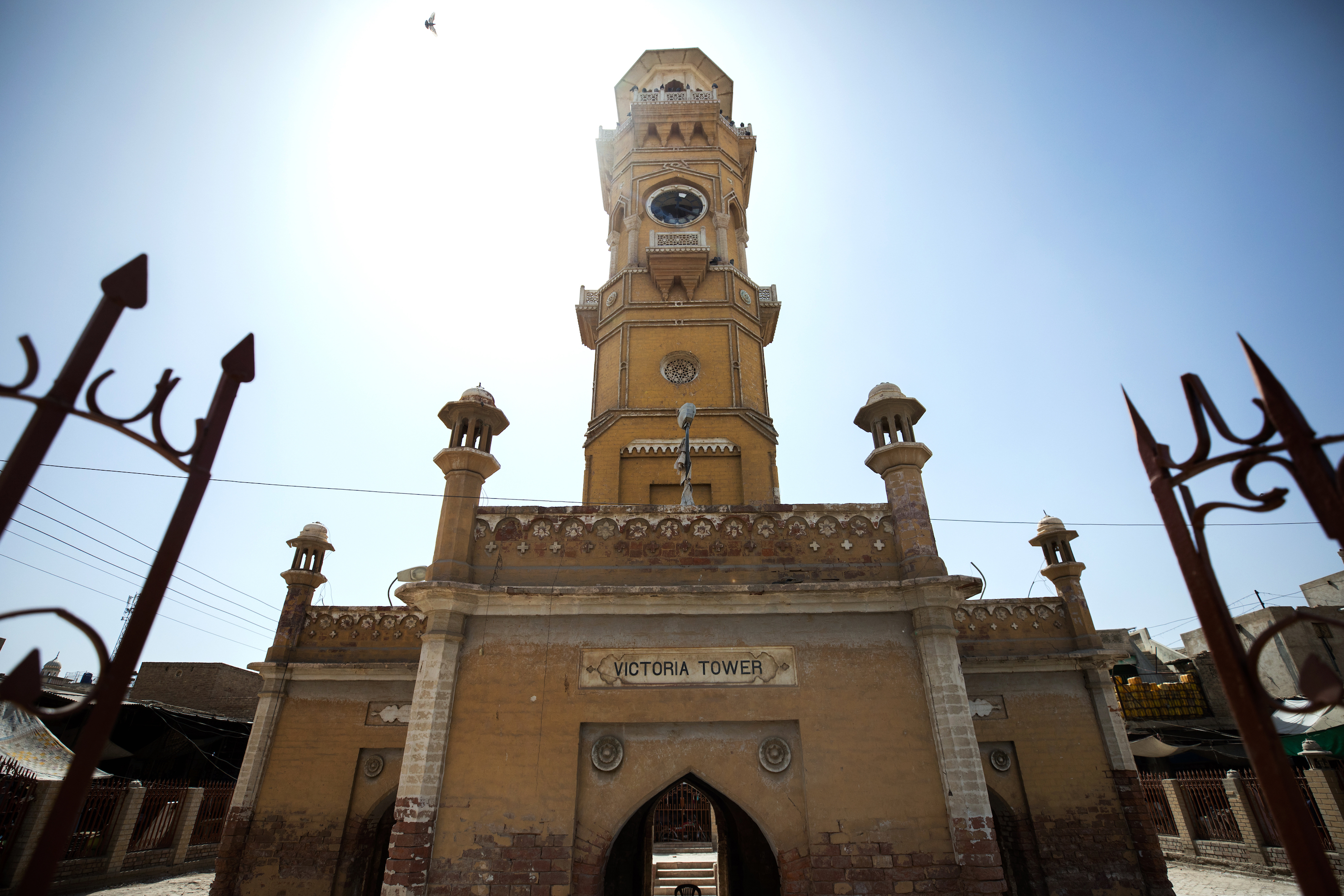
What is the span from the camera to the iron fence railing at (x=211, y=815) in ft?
59.2

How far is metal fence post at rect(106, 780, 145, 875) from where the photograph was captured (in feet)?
48.3

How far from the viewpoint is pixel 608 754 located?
8703 millimetres

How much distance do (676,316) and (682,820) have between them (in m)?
18.9

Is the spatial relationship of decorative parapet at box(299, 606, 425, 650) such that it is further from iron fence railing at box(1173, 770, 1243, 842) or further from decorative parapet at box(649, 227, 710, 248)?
iron fence railing at box(1173, 770, 1243, 842)

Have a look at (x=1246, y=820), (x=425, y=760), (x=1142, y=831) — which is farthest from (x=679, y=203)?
(x=1246, y=820)

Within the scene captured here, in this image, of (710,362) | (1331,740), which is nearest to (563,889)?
(710,362)

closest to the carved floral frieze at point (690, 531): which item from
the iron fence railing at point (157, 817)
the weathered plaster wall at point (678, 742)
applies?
the weathered plaster wall at point (678, 742)

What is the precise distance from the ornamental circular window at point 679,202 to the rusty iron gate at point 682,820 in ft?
65.7

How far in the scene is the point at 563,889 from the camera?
796cm

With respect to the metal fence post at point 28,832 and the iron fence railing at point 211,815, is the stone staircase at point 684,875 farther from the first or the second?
the metal fence post at point 28,832

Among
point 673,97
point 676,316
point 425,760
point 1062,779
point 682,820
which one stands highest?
point 673,97

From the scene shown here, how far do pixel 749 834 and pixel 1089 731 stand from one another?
279 inches

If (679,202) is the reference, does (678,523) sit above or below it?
below

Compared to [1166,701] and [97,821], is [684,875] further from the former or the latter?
[1166,701]
